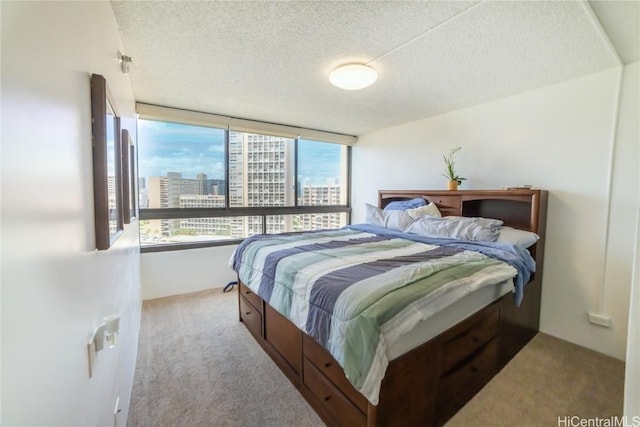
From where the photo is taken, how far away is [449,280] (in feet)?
5.07

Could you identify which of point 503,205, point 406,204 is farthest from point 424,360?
point 406,204

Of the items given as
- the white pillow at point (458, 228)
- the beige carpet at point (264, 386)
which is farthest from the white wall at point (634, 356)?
the white pillow at point (458, 228)

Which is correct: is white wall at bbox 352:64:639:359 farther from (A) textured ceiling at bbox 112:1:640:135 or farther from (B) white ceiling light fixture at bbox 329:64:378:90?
(B) white ceiling light fixture at bbox 329:64:378:90

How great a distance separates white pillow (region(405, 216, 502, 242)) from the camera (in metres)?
2.46

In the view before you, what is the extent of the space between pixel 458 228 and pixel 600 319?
1.33 metres

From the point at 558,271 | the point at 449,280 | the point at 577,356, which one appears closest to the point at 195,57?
the point at 449,280

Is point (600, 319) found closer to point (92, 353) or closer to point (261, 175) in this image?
point (92, 353)

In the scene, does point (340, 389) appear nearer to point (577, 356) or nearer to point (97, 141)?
point (97, 141)

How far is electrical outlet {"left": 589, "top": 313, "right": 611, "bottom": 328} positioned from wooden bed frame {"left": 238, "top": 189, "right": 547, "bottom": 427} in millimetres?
369

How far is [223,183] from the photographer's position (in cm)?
386

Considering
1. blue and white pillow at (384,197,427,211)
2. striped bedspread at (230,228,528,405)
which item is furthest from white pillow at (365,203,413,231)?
striped bedspread at (230,228,528,405)

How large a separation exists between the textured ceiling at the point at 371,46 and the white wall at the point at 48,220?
903mm

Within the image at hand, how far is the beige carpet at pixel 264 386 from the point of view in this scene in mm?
1619

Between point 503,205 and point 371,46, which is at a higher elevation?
point 371,46
